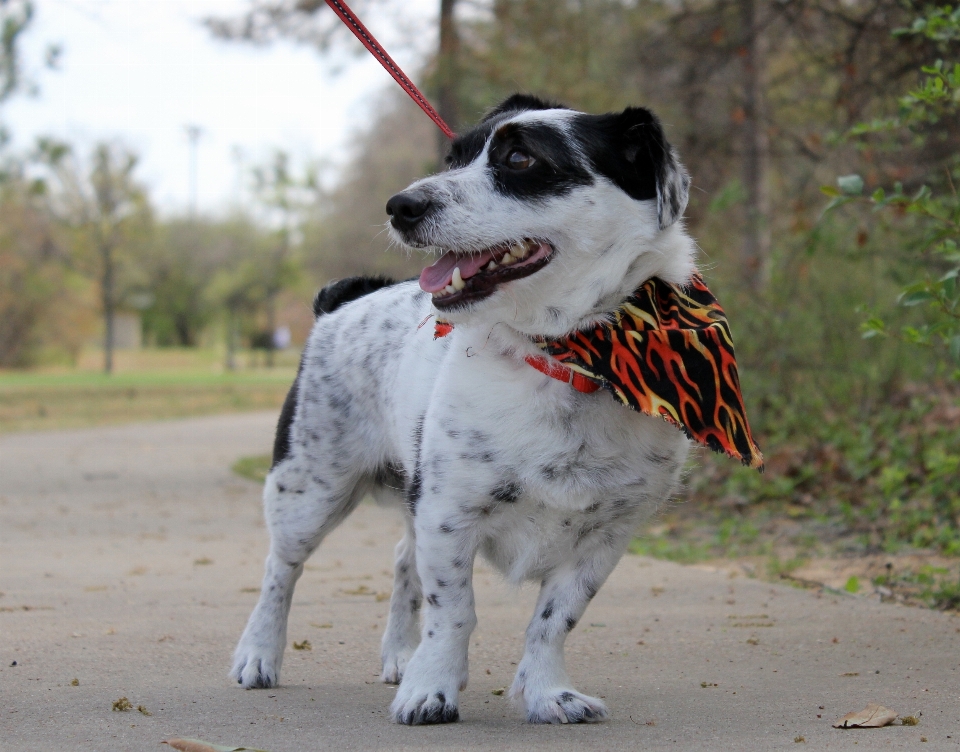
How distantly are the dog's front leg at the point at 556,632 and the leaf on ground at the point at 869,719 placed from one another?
72cm

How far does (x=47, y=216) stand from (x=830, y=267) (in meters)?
38.7

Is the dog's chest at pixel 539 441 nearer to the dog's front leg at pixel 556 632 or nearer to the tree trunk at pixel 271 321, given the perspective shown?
the dog's front leg at pixel 556 632

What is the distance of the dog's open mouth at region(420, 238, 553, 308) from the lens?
10.7ft

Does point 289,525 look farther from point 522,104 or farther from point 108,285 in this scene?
point 108,285

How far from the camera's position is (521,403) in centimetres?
330

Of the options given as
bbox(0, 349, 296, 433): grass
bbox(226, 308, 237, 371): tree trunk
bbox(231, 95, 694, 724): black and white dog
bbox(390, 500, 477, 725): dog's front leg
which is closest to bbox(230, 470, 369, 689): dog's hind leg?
bbox(231, 95, 694, 724): black and white dog

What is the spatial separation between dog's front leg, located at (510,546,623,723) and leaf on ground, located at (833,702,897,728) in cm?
72

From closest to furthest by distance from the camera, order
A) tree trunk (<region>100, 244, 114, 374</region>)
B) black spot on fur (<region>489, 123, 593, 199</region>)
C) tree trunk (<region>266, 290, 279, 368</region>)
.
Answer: black spot on fur (<region>489, 123, 593, 199</region>) → tree trunk (<region>100, 244, 114, 374</region>) → tree trunk (<region>266, 290, 279, 368</region>)

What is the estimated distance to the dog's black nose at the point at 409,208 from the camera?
323cm

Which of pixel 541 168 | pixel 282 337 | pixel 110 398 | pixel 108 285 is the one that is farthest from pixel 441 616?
pixel 282 337

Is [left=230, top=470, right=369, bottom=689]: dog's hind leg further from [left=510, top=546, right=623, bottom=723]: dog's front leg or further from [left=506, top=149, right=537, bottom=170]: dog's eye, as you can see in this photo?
[left=506, top=149, right=537, bottom=170]: dog's eye

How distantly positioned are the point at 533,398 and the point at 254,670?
1517mm

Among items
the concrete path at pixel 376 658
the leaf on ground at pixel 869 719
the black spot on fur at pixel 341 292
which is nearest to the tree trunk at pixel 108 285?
the concrete path at pixel 376 658

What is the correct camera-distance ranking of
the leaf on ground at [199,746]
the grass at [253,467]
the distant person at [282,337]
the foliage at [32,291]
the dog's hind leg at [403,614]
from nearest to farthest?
the leaf on ground at [199,746] → the dog's hind leg at [403,614] → the grass at [253,467] → the foliage at [32,291] → the distant person at [282,337]
